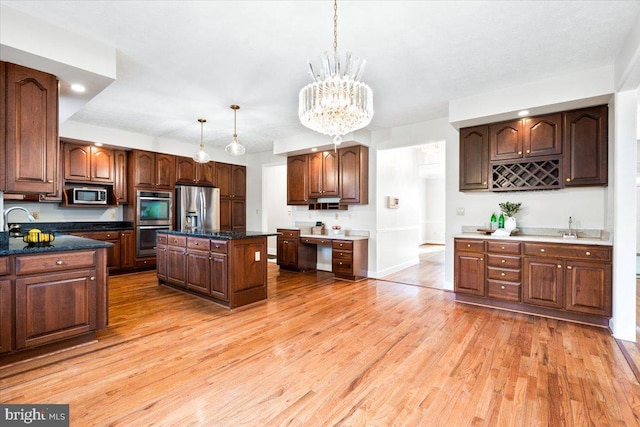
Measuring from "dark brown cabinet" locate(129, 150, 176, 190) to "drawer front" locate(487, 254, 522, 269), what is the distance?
5.99 meters

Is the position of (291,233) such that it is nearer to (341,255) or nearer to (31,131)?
(341,255)

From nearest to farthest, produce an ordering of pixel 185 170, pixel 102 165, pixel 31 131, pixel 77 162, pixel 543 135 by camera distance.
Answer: pixel 31 131 → pixel 543 135 → pixel 77 162 → pixel 102 165 → pixel 185 170

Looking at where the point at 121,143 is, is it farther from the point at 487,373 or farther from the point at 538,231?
the point at 538,231

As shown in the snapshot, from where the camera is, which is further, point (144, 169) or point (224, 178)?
point (224, 178)

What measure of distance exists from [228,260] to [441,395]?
2594 millimetres

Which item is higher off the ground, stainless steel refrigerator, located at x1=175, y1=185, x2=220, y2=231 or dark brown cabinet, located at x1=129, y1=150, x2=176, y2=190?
dark brown cabinet, located at x1=129, y1=150, x2=176, y2=190

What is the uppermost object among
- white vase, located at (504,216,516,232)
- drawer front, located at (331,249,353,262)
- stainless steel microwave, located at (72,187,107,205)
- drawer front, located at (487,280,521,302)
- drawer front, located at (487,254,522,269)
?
stainless steel microwave, located at (72,187,107,205)

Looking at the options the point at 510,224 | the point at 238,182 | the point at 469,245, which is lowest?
the point at 469,245

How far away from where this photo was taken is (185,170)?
6609 millimetres

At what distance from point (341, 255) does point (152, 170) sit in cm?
416

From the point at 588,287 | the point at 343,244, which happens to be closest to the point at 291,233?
the point at 343,244

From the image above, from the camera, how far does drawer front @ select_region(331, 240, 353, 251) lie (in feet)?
17.3

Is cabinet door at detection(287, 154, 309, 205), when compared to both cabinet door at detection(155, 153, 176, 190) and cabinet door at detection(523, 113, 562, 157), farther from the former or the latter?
cabinet door at detection(523, 113, 562, 157)

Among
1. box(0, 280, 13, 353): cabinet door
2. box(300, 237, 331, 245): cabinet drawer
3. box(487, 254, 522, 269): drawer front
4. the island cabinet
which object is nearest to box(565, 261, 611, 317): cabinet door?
the island cabinet
